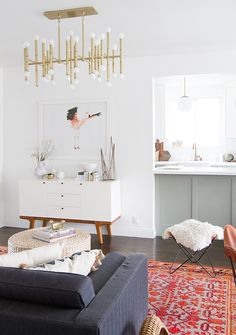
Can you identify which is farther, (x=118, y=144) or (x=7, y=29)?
(x=118, y=144)

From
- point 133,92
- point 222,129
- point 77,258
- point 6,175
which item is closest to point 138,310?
point 77,258

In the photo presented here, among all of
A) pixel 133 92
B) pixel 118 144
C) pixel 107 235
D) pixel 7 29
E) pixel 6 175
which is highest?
pixel 7 29

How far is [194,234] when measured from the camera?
11.4 feet

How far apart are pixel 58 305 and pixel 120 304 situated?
319 millimetres

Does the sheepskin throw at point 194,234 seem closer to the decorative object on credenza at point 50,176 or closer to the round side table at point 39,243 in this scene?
the round side table at point 39,243

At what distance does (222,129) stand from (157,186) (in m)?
3.62

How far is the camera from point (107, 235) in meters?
5.26

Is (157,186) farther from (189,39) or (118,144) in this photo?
(189,39)

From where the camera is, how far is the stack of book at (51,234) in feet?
10.9

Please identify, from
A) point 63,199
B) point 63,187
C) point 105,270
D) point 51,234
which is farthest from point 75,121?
point 105,270

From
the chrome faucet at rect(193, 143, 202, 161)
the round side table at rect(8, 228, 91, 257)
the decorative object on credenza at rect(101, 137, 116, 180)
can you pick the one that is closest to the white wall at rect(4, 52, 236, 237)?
the decorative object on credenza at rect(101, 137, 116, 180)

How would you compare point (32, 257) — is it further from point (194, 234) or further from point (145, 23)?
point (145, 23)

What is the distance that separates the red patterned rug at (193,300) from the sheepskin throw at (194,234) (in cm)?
36

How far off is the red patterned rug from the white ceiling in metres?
2.53
